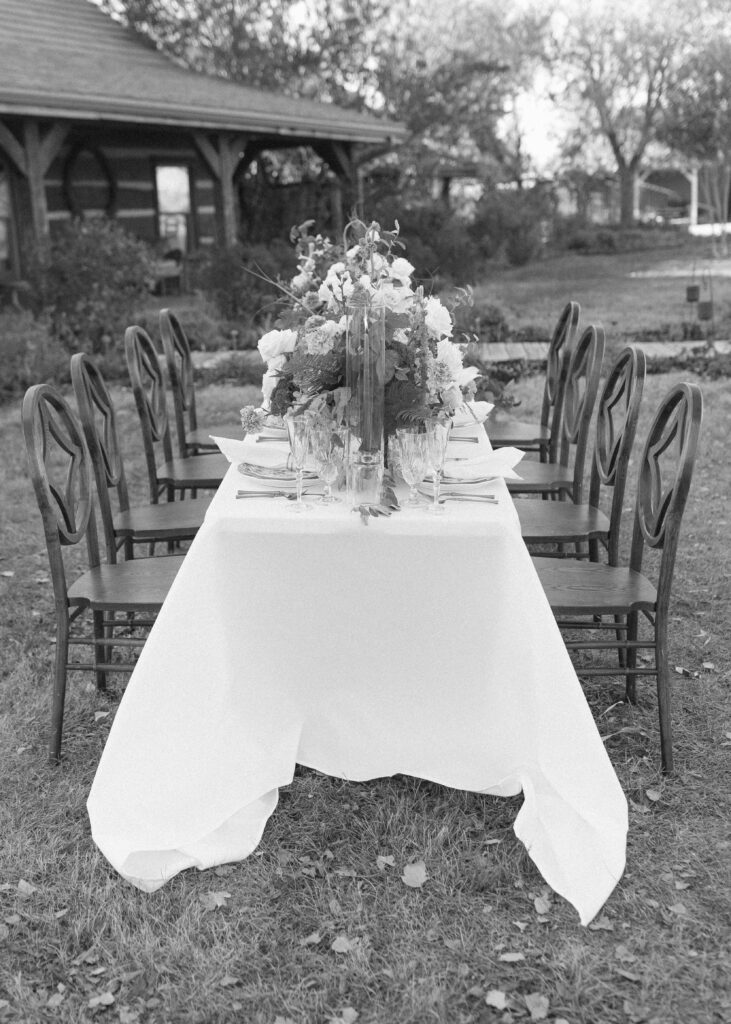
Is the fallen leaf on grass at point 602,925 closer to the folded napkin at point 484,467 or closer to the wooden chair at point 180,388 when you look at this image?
the folded napkin at point 484,467

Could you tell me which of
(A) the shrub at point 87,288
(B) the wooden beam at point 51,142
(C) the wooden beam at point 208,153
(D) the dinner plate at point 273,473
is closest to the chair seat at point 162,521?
(D) the dinner plate at point 273,473

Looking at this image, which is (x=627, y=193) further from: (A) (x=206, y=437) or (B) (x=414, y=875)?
(B) (x=414, y=875)

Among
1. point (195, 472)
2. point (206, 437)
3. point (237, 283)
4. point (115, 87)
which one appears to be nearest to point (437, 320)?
point (195, 472)

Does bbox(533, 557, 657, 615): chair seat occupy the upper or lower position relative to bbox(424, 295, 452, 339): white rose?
lower

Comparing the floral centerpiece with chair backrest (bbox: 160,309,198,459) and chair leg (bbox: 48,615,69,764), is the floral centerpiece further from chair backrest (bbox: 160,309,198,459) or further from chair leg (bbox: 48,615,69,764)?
chair backrest (bbox: 160,309,198,459)

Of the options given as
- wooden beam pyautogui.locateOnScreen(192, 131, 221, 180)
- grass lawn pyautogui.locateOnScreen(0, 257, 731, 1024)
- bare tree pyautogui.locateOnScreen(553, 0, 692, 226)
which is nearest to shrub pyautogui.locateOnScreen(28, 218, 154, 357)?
wooden beam pyautogui.locateOnScreen(192, 131, 221, 180)

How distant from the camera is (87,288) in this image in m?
10.8

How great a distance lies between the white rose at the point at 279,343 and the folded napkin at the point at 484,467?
607 mm

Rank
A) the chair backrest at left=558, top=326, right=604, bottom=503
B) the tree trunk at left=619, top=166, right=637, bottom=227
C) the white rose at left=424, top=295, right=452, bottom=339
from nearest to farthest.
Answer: the white rose at left=424, top=295, right=452, bottom=339, the chair backrest at left=558, top=326, right=604, bottom=503, the tree trunk at left=619, top=166, right=637, bottom=227

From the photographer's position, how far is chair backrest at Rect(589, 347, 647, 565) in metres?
3.72

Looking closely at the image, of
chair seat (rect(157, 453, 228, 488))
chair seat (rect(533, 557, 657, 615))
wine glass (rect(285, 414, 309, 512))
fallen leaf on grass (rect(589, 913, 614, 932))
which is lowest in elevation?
fallen leaf on grass (rect(589, 913, 614, 932))

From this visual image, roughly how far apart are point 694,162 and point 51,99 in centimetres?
2632

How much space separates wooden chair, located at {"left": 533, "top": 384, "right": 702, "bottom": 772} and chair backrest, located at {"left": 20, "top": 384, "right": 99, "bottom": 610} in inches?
58.2

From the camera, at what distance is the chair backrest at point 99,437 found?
12.6 feet
